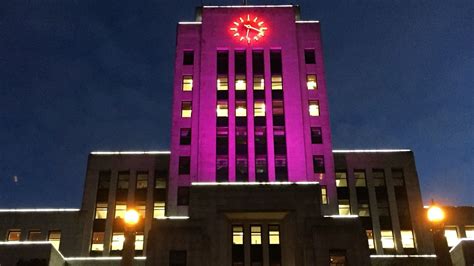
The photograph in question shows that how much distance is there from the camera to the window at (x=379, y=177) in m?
65.6

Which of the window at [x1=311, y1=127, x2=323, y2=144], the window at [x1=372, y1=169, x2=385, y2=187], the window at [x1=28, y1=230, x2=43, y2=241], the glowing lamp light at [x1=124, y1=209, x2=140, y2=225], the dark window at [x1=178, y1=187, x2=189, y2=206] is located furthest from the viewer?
the window at [x1=372, y1=169, x2=385, y2=187]

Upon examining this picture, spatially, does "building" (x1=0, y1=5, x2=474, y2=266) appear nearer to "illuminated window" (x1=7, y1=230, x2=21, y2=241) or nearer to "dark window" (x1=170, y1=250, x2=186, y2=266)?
"illuminated window" (x1=7, y1=230, x2=21, y2=241)

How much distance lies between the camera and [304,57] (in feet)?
220

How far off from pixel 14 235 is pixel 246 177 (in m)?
28.1

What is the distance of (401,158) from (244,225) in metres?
24.0

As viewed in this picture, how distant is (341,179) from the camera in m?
65.6

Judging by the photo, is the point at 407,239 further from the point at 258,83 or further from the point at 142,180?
the point at 142,180

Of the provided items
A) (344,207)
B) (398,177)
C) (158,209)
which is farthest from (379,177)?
(158,209)

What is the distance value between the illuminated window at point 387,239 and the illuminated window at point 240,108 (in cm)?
2114

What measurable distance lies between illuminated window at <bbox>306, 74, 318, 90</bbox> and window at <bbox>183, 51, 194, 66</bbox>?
14364 mm

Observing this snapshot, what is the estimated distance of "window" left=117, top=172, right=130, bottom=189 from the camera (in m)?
65.4

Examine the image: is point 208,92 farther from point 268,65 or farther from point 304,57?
point 304,57

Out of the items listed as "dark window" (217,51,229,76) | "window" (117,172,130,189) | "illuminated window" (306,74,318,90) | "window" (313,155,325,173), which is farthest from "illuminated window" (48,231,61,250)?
"illuminated window" (306,74,318,90)

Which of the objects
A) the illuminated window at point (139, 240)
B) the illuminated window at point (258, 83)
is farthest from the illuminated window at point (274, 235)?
the illuminated window at point (258, 83)
